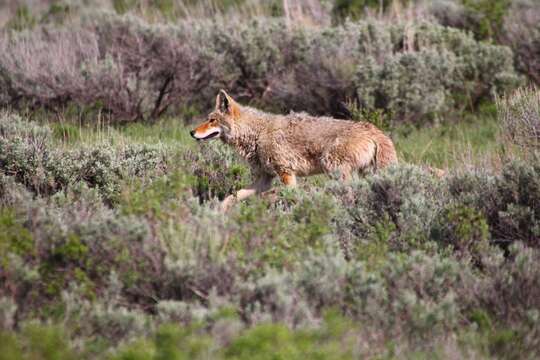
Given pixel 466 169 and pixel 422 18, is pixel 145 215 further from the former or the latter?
pixel 422 18

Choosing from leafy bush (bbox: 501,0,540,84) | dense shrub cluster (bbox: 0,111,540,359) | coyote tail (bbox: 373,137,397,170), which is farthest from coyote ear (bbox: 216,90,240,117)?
leafy bush (bbox: 501,0,540,84)

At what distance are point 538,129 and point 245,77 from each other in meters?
6.67

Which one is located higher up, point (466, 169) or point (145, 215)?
point (145, 215)

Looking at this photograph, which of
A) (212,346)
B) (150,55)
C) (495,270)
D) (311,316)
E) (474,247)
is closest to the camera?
(212,346)

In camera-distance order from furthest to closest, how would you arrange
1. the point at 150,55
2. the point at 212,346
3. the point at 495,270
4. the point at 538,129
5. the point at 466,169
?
1. the point at 150,55
2. the point at 538,129
3. the point at 466,169
4. the point at 495,270
5. the point at 212,346

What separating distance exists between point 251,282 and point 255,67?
922 cm

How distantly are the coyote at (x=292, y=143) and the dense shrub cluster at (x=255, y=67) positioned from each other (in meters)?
4.03

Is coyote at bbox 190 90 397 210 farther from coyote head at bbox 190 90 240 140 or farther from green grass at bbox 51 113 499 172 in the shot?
green grass at bbox 51 113 499 172

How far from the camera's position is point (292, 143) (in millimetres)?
9383

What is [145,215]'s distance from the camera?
6590mm

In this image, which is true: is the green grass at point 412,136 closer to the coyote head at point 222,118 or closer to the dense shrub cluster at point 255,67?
the dense shrub cluster at point 255,67

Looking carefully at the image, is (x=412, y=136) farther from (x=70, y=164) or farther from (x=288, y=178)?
(x=70, y=164)

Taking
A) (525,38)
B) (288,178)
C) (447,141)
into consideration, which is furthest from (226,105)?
(525,38)

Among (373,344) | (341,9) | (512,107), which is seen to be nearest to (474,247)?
(373,344)
